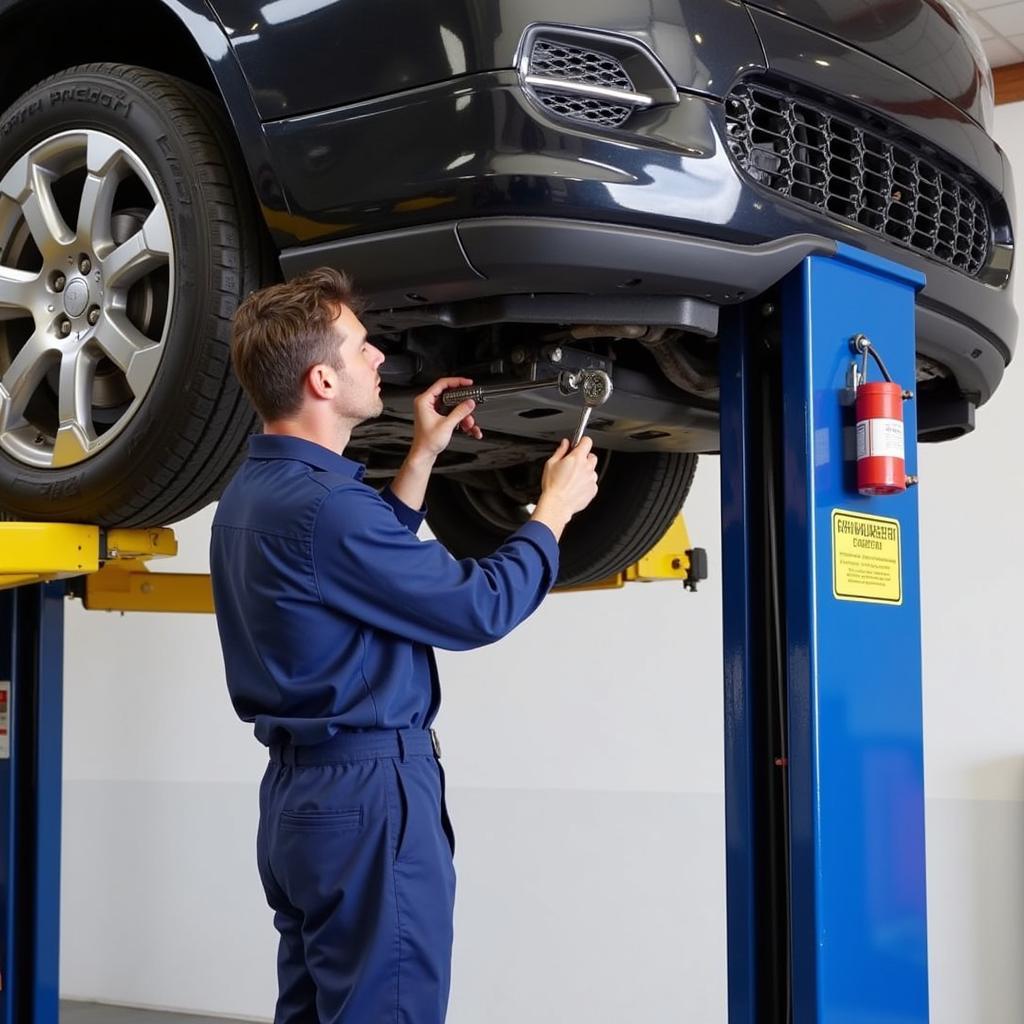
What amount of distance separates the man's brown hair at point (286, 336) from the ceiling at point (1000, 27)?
3.45 m

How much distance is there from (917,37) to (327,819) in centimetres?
139

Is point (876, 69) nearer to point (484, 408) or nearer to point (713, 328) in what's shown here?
point (713, 328)

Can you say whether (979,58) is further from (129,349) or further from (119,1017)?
(119,1017)

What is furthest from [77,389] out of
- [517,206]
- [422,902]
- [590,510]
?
[590,510]

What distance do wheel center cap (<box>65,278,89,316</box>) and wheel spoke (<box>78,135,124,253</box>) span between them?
60mm

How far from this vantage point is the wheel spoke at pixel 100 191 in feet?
6.84

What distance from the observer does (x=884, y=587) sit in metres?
1.94

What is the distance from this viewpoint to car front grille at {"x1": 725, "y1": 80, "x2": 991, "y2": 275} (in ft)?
6.04

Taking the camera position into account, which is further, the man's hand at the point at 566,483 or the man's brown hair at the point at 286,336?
the man's hand at the point at 566,483

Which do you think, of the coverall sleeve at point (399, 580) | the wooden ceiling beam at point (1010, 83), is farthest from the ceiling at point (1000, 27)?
the coverall sleeve at point (399, 580)

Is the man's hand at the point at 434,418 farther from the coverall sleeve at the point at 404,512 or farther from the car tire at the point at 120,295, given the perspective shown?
the car tire at the point at 120,295

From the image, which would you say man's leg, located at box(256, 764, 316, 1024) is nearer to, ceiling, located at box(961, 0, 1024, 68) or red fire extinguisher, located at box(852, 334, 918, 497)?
red fire extinguisher, located at box(852, 334, 918, 497)

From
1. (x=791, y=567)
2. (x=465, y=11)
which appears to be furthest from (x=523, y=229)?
(x=791, y=567)

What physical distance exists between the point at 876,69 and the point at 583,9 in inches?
19.2
